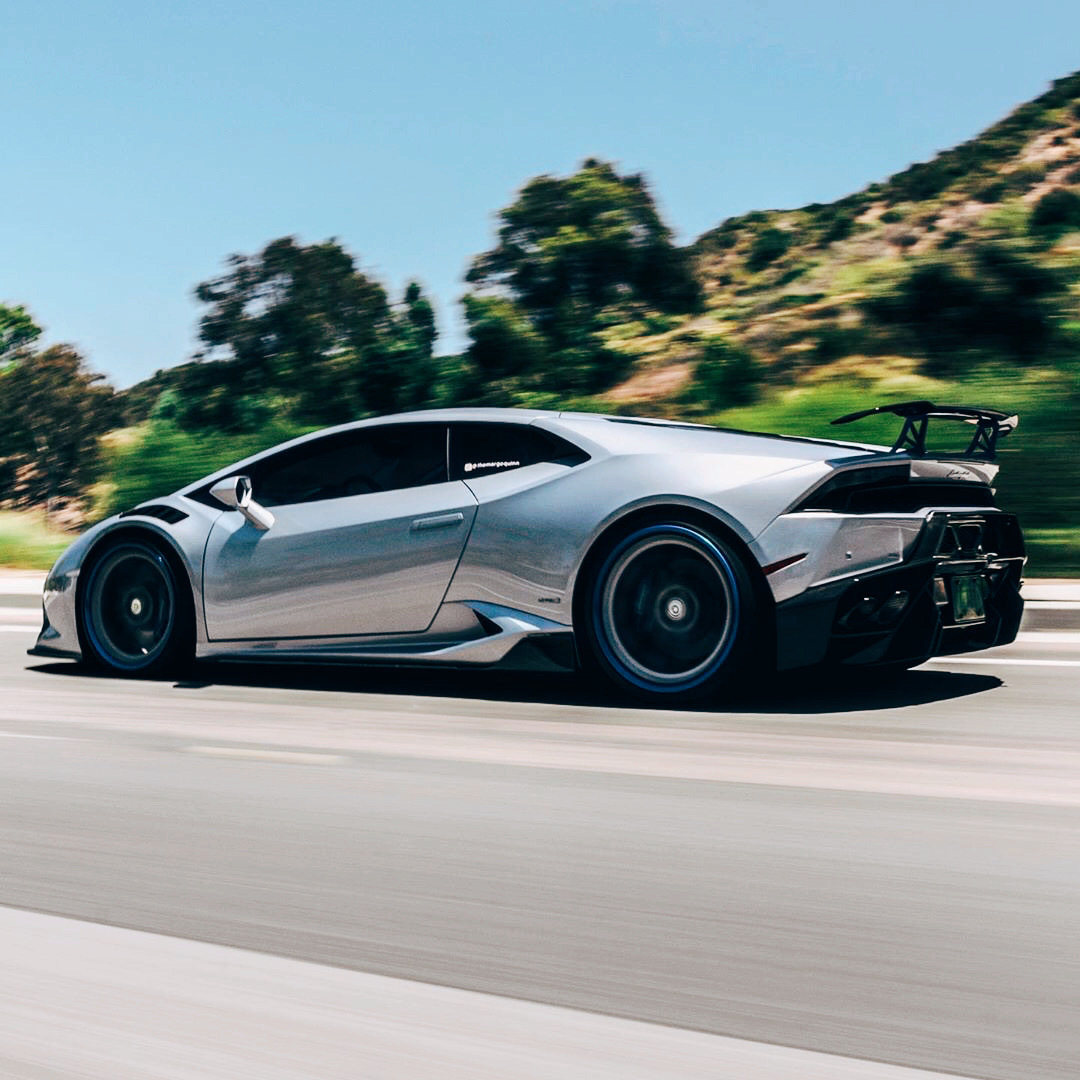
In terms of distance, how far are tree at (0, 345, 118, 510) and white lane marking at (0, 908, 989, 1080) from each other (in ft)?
155

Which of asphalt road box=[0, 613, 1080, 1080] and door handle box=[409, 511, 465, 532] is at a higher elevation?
door handle box=[409, 511, 465, 532]

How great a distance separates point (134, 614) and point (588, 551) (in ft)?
8.34

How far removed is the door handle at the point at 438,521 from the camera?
21.6 ft

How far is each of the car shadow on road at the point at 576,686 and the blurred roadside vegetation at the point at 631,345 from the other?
16.7 ft

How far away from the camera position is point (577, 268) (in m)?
31.2

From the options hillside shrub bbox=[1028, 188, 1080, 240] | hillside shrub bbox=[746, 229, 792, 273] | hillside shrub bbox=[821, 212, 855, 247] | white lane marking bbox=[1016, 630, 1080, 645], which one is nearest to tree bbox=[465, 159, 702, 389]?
hillside shrub bbox=[1028, 188, 1080, 240]

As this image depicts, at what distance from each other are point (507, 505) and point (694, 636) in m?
0.98

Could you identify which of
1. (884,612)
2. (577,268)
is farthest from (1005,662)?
(577,268)

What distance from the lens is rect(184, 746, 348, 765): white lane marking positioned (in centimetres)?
534

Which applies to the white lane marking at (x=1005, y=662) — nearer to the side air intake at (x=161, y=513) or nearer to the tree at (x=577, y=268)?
the side air intake at (x=161, y=513)

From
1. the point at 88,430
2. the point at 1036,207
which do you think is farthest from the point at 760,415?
the point at 88,430

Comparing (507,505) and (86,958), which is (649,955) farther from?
(507,505)

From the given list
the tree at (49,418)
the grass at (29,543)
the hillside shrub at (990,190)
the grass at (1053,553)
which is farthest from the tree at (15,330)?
the grass at (1053,553)

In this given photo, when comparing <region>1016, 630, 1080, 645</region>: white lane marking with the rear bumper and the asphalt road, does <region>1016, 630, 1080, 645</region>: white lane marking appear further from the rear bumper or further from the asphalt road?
the rear bumper
